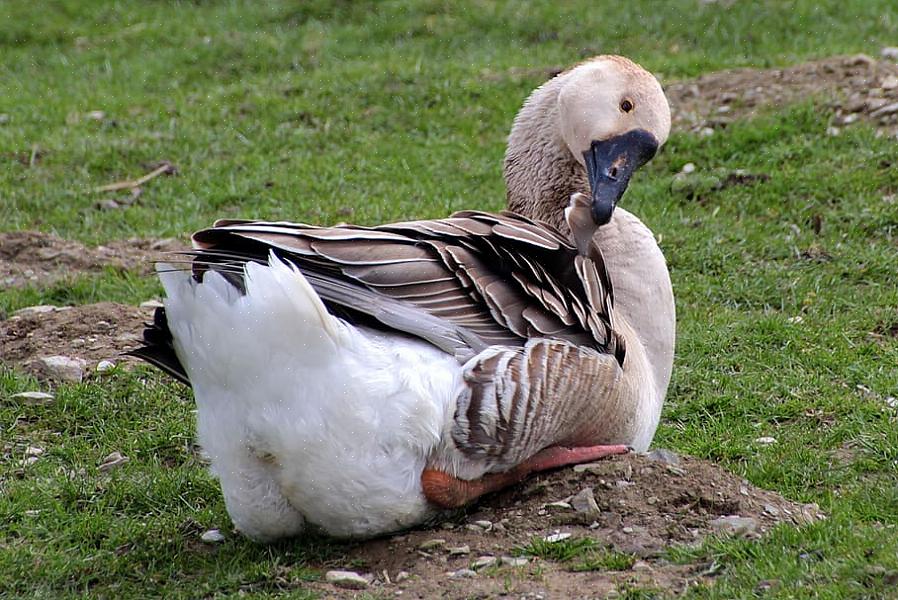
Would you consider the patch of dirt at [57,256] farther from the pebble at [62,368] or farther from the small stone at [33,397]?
the small stone at [33,397]

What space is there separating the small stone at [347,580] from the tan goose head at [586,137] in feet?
5.64

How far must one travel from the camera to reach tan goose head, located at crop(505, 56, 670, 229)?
496 centimetres

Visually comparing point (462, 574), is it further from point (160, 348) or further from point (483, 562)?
point (160, 348)

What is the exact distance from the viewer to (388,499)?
4.09m

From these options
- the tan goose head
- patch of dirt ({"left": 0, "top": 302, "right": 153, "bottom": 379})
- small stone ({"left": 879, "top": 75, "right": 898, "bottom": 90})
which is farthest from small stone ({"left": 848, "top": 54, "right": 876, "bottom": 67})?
patch of dirt ({"left": 0, "top": 302, "right": 153, "bottom": 379})

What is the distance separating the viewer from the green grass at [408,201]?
4336mm

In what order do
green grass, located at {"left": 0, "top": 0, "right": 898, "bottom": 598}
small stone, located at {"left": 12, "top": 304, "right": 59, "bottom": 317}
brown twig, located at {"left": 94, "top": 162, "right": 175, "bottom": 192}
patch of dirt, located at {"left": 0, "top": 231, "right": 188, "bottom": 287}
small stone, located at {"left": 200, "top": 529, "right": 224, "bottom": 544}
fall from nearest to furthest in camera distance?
green grass, located at {"left": 0, "top": 0, "right": 898, "bottom": 598} → small stone, located at {"left": 200, "top": 529, "right": 224, "bottom": 544} → small stone, located at {"left": 12, "top": 304, "right": 59, "bottom": 317} → patch of dirt, located at {"left": 0, "top": 231, "right": 188, "bottom": 287} → brown twig, located at {"left": 94, "top": 162, "right": 175, "bottom": 192}

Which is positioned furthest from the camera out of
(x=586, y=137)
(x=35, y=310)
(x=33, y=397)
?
(x=35, y=310)

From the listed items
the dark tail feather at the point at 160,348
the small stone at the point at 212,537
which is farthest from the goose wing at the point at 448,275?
the small stone at the point at 212,537

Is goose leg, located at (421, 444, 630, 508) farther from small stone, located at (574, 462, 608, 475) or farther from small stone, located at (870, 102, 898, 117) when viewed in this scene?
small stone, located at (870, 102, 898, 117)

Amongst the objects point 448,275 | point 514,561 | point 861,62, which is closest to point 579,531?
point 514,561

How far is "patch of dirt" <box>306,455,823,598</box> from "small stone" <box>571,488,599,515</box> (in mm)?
20

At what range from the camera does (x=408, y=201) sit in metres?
8.30

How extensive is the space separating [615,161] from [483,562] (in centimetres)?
181
